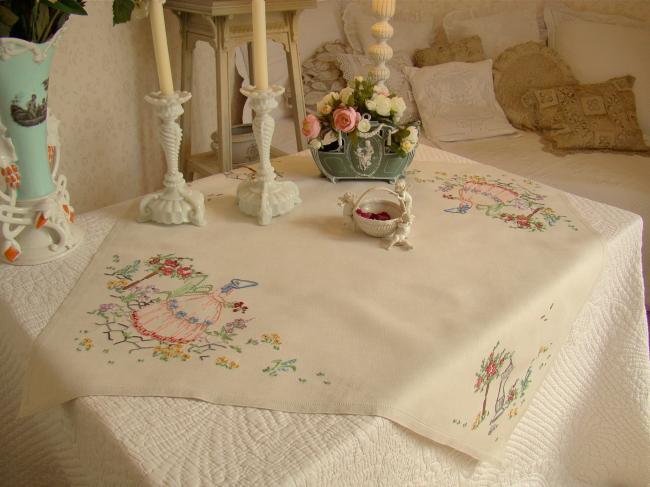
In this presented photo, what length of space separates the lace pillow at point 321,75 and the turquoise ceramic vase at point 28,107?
1.68m

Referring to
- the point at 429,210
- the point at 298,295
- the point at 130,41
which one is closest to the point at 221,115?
the point at 130,41

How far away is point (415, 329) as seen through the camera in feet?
3.12

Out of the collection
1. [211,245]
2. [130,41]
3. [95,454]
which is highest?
[130,41]

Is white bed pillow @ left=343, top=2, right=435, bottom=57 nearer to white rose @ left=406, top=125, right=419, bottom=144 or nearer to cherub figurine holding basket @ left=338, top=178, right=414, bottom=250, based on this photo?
white rose @ left=406, top=125, right=419, bottom=144

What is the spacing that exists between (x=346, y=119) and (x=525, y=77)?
5.87 feet

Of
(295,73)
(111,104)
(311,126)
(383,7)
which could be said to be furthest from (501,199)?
(111,104)

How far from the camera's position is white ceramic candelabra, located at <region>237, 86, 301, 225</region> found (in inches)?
49.4

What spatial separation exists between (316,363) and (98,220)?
65 cm

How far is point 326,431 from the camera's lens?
772mm

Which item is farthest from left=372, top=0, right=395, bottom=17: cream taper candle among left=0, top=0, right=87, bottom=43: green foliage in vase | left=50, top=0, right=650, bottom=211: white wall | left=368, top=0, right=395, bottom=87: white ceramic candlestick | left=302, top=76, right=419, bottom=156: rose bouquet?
left=50, top=0, right=650, bottom=211: white wall

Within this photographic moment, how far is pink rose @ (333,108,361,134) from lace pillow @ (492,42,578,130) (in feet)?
5.49

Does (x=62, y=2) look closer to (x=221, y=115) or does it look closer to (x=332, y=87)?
(x=221, y=115)

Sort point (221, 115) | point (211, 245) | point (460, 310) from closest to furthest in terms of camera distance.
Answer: point (460, 310) → point (211, 245) → point (221, 115)

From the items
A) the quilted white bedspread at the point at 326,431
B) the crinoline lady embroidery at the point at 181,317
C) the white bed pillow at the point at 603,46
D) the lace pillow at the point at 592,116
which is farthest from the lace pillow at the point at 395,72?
the crinoline lady embroidery at the point at 181,317
